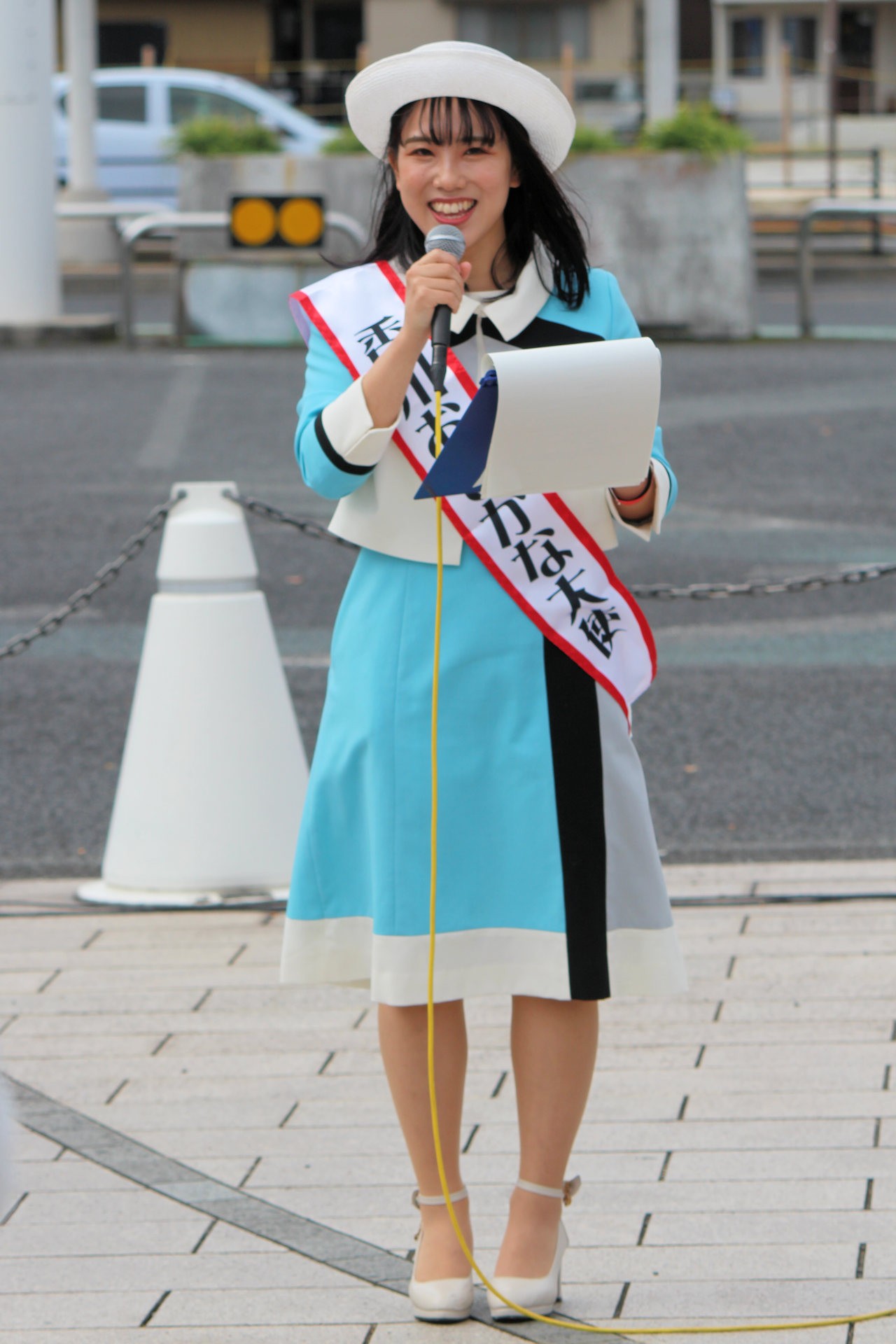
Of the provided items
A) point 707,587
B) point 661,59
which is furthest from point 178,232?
point 707,587

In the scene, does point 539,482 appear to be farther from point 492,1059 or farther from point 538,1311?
point 492,1059

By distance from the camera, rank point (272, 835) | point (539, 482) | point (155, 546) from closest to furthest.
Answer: point (539, 482), point (272, 835), point (155, 546)

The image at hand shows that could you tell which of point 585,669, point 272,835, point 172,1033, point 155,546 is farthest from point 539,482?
point 155,546

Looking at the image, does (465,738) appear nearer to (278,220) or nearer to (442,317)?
(442,317)

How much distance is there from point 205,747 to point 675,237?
34.7 feet

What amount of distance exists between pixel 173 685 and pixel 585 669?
2.37 meters

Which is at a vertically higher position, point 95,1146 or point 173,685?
point 173,685

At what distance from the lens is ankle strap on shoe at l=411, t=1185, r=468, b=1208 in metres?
2.93

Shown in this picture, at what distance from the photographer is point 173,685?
505 cm

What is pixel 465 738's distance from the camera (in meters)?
2.83

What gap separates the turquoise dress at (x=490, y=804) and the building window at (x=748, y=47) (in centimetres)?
4348

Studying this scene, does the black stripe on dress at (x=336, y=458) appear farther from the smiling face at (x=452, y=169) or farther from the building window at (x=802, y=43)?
the building window at (x=802, y=43)

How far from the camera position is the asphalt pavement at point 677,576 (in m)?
5.91

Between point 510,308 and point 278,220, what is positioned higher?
point 510,308
